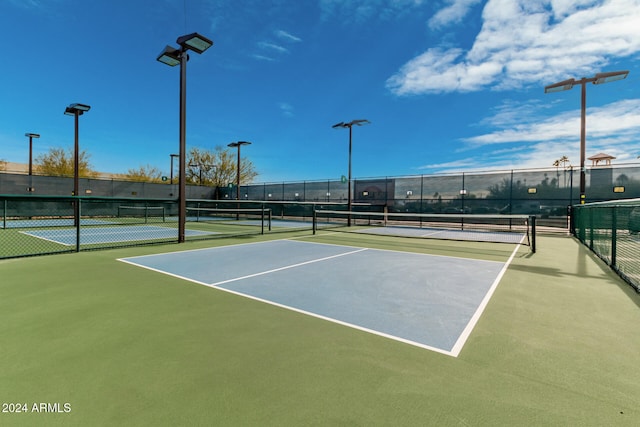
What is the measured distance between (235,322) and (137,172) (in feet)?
149

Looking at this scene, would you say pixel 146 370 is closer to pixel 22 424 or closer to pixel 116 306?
pixel 22 424

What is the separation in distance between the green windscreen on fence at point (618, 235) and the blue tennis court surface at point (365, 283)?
1.99 metres

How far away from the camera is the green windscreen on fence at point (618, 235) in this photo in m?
5.48

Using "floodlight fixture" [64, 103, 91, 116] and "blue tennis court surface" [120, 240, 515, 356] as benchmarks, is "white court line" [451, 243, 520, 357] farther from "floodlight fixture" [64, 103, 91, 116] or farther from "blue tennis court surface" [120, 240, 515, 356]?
"floodlight fixture" [64, 103, 91, 116]

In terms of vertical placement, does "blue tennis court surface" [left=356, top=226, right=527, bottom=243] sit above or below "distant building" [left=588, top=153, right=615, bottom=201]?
below

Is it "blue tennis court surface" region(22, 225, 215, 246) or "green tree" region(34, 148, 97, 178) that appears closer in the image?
"blue tennis court surface" region(22, 225, 215, 246)

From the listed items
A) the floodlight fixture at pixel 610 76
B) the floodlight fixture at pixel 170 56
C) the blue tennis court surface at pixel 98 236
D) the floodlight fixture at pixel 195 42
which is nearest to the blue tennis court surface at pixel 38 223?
the blue tennis court surface at pixel 98 236

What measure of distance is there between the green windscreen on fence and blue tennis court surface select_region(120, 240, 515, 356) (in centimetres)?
199

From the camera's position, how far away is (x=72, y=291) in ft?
14.0

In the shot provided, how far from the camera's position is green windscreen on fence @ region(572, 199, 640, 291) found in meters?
5.48

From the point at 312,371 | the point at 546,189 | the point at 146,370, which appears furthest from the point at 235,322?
the point at 546,189

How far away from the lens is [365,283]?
480 centimetres

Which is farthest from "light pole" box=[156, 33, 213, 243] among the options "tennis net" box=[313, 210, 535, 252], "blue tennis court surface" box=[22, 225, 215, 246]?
"tennis net" box=[313, 210, 535, 252]

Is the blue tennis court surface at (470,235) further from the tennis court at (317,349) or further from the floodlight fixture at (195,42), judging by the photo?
the floodlight fixture at (195,42)
